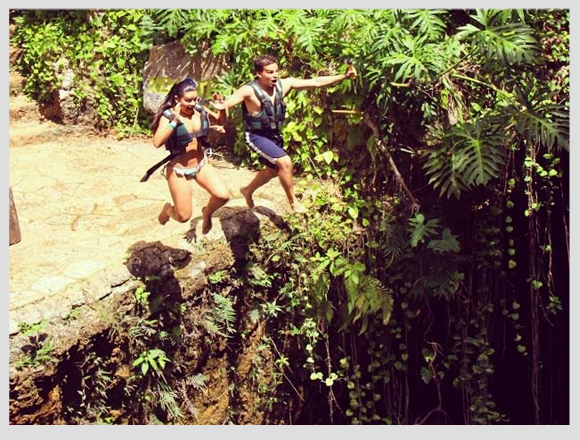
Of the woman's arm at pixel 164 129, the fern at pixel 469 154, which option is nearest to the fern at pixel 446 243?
the fern at pixel 469 154

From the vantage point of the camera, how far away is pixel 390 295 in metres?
8.87

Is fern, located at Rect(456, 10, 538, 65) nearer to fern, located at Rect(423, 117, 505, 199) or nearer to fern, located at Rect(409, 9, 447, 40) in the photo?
fern, located at Rect(409, 9, 447, 40)

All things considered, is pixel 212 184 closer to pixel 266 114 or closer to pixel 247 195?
pixel 266 114

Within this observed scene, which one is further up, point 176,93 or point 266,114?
point 176,93

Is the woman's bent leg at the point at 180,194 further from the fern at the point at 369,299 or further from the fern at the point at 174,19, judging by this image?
the fern at the point at 174,19

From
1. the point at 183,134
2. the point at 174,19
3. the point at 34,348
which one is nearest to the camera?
the point at 34,348

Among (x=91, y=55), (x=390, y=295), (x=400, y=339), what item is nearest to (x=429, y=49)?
(x=390, y=295)

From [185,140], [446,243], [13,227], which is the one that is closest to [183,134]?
[185,140]

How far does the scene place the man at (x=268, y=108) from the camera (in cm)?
796

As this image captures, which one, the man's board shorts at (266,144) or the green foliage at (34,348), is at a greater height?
the man's board shorts at (266,144)

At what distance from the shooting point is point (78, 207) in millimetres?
9336

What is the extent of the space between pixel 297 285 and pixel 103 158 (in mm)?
2796

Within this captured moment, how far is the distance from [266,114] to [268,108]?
55mm

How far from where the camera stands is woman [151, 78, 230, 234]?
749 centimetres
